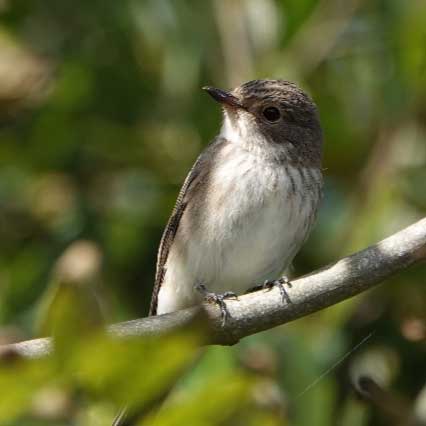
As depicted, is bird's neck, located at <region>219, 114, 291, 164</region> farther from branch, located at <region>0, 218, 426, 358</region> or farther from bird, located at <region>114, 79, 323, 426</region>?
branch, located at <region>0, 218, 426, 358</region>

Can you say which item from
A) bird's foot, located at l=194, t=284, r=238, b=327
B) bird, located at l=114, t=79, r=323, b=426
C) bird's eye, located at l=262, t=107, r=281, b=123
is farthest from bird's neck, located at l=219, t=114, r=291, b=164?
bird's foot, located at l=194, t=284, r=238, b=327

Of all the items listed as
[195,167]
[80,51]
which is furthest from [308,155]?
[80,51]

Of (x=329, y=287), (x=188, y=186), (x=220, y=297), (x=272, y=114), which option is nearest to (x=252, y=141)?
(x=272, y=114)

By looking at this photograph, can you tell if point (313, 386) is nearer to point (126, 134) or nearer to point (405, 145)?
point (405, 145)

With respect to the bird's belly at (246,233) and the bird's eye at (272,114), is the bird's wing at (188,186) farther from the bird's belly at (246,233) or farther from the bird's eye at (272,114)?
the bird's eye at (272,114)

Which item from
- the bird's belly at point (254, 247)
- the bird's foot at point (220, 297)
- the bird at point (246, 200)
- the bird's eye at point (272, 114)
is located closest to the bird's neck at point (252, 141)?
the bird at point (246, 200)

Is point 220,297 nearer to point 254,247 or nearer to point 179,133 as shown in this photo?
point 254,247
